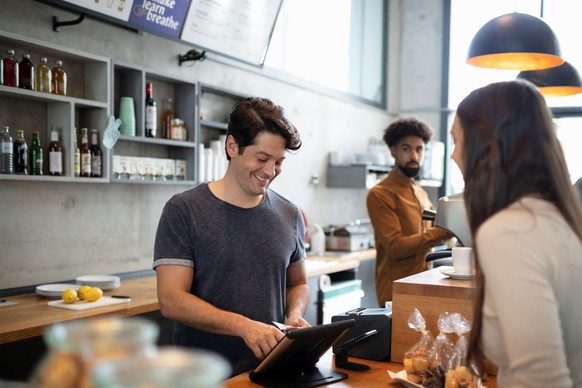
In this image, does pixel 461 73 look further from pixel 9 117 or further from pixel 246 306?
pixel 246 306

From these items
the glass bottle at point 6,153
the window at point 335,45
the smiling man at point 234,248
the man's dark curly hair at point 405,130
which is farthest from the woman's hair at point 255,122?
the window at point 335,45

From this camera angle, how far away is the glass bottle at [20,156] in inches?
117

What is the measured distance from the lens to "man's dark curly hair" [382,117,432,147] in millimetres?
3721

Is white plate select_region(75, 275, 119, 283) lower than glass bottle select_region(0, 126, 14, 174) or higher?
lower

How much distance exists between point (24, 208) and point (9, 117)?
47 cm

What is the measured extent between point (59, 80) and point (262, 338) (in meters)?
2.07

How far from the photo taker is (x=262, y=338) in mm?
1766

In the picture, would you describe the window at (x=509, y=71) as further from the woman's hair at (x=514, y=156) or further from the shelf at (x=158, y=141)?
the woman's hair at (x=514, y=156)

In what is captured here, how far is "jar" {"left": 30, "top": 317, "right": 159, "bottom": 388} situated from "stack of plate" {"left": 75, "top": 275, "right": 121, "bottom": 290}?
2739 mm

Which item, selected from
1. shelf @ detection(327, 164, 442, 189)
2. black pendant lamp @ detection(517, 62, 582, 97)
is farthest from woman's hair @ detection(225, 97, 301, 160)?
shelf @ detection(327, 164, 442, 189)

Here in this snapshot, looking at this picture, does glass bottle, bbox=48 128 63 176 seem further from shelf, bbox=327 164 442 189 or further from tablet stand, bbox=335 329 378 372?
shelf, bbox=327 164 442 189

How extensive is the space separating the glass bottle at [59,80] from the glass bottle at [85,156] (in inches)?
9.0

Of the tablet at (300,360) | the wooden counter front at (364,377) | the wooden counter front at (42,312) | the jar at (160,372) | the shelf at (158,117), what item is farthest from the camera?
the shelf at (158,117)

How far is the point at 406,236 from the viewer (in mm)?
3396
